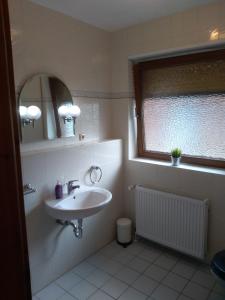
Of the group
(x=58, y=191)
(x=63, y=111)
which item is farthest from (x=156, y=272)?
(x=63, y=111)

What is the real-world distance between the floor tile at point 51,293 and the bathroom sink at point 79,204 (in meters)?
0.66

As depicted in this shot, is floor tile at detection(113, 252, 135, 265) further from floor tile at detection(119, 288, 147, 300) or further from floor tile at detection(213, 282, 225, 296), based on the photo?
floor tile at detection(213, 282, 225, 296)

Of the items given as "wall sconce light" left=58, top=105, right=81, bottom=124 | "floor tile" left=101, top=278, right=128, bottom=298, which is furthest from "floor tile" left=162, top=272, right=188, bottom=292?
"wall sconce light" left=58, top=105, right=81, bottom=124

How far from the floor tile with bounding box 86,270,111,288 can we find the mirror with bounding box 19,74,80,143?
1275mm

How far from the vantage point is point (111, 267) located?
7.47 ft

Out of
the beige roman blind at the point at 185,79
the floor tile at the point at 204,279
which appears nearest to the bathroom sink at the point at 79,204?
the floor tile at the point at 204,279

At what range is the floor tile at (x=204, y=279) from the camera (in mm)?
2023

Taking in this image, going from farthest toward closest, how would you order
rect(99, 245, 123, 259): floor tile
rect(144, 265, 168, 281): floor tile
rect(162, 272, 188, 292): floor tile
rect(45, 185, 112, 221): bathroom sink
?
rect(99, 245, 123, 259): floor tile → rect(144, 265, 168, 281): floor tile → rect(162, 272, 188, 292): floor tile → rect(45, 185, 112, 221): bathroom sink

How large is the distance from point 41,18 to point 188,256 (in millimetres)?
2512

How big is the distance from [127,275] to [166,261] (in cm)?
42

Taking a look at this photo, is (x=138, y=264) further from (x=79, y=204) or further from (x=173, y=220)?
(x=79, y=204)

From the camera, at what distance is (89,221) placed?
2.41 metres

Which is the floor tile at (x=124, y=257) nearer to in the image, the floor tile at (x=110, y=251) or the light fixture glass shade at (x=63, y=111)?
the floor tile at (x=110, y=251)

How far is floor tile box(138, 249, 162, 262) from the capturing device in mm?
2393
